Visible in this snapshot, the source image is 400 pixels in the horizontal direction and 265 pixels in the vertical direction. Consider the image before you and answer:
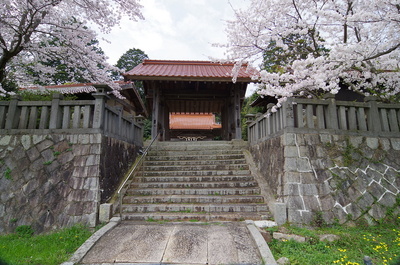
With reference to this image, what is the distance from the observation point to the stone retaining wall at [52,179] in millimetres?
4801

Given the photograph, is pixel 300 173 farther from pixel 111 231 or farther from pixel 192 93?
pixel 192 93

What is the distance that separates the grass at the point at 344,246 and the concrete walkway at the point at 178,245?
44 cm

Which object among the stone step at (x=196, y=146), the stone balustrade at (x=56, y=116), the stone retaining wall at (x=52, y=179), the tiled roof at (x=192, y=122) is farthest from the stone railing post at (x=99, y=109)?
the tiled roof at (x=192, y=122)

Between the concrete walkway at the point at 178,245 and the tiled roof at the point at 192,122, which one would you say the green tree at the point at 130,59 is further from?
the concrete walkway at the point at 178,245

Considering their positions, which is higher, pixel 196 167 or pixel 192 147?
pixel 192 147

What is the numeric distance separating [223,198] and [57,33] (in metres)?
6.57

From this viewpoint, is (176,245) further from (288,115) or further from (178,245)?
(288,115)

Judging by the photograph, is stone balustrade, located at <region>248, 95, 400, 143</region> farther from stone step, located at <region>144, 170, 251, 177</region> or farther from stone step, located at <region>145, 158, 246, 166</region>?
stone step, located at <region>145, 158, 246, 166</region>

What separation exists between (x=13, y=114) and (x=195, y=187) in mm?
5238

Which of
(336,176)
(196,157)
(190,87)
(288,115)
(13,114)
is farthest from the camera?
(190,87)

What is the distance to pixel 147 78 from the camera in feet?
28.7

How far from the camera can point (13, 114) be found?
5.66m

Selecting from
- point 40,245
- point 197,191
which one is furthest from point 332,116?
point 40,245

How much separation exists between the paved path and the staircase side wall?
1.46m
